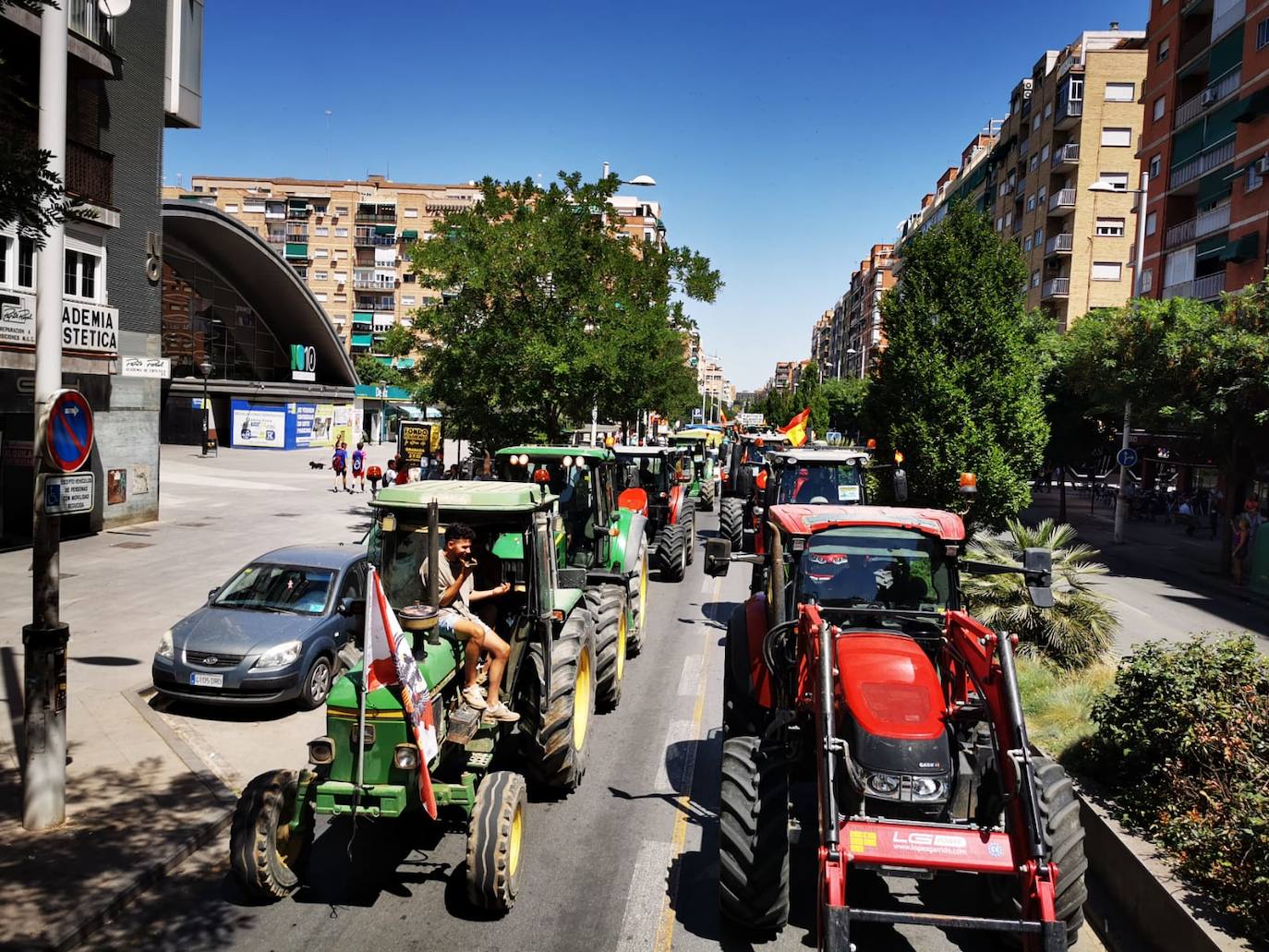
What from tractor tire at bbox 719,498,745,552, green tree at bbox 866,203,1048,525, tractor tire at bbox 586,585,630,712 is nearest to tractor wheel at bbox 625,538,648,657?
tractor tire at bbox 586,585,630,712

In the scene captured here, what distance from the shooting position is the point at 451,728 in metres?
5.68

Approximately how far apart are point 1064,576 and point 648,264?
52.9 ft

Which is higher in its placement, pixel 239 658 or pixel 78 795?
pixel 239 658

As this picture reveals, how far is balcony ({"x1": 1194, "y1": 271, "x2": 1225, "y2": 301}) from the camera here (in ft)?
99.1

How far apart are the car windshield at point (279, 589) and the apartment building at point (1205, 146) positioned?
95.7ft

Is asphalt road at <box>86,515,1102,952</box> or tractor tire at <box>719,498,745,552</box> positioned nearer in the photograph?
asphalt road at <box>86,515,1102,952</box>

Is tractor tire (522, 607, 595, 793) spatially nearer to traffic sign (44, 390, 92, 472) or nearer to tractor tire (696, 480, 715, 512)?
traffic sign (44, 390, 92, 472)

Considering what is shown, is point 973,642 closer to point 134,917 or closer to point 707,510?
point 134,917

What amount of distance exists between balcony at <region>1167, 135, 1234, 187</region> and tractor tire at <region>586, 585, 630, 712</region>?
3018 cm

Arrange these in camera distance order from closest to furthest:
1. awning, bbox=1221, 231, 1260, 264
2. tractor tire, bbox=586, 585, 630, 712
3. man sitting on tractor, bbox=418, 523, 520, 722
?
man sitting on tractor, bbox=418, 523, 520, 722 < tractor tire, bbox=586, 585, 630, 712 < awning, bbox=1221, 231, 1260, 264

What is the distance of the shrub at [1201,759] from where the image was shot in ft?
15.8

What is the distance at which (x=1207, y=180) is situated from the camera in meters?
31.1

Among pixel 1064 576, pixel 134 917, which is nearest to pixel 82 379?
pixel 134 917

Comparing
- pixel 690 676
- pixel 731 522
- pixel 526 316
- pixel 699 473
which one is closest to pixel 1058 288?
pixel 699 473
